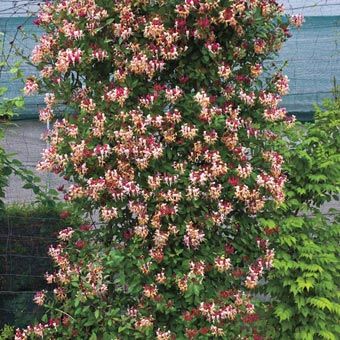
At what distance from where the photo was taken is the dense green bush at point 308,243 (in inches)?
191

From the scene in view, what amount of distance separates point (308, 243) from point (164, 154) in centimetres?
124

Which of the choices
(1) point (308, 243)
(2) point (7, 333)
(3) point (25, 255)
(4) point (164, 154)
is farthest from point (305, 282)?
(3) point (25, 255)

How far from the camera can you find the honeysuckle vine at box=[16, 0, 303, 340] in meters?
4.11

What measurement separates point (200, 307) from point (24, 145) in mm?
2589

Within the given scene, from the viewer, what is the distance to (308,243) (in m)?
4.89

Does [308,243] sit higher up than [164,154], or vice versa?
[164,154]

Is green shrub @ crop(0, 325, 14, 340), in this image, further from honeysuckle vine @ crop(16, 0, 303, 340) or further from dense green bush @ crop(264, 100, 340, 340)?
dense green bush @ crop(264, 100, 340, 340)

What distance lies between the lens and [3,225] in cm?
580

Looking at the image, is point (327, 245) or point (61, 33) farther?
point (327, 245)

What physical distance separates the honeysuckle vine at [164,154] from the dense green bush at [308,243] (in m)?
0.46

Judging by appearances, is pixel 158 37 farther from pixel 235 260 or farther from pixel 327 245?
pixel 327 245

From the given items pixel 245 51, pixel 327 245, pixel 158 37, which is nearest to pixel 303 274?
pixel 327 245

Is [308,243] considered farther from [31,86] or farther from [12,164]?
[12,164]

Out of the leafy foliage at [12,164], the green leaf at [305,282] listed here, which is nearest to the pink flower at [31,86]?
the leafy foliage at [12,164]
